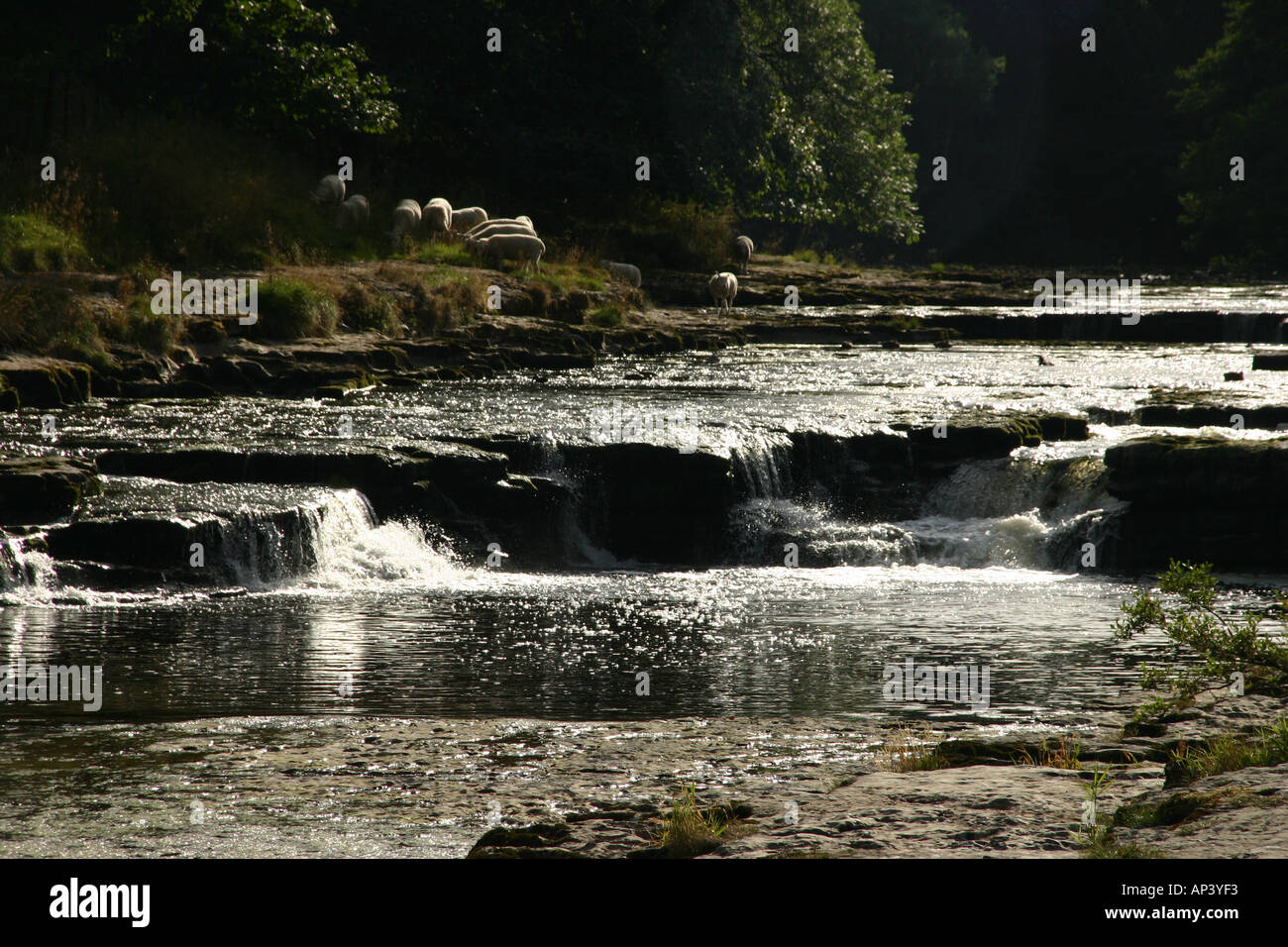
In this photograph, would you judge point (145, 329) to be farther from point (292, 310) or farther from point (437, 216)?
point (437, 216)

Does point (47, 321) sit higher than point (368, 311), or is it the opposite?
point (368, 311)

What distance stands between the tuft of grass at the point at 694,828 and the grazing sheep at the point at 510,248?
24.5 meters

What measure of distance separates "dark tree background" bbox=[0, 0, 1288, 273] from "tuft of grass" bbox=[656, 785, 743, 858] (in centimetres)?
2067

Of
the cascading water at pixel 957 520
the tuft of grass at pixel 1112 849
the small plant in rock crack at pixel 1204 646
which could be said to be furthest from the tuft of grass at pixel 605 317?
the tuft of grass at pixel 1112 849

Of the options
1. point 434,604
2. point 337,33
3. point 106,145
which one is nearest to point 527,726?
point 434,604

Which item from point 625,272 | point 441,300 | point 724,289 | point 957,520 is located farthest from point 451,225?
point 957,520

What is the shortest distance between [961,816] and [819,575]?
962cm

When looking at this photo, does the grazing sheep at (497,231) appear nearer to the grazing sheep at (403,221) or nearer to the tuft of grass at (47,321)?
the grazing sheep at (403,221)

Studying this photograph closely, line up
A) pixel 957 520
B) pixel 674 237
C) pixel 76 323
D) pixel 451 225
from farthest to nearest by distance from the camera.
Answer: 1. pixel 674 237
2. pixel 451 225
3. pixel 76 323
4. pixel 957 520

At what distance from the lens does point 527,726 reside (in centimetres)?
807

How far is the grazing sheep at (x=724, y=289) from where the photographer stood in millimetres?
33094

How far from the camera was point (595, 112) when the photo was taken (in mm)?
36562

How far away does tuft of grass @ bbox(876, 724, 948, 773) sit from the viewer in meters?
6.80

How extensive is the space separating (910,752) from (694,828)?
7.08 feet
